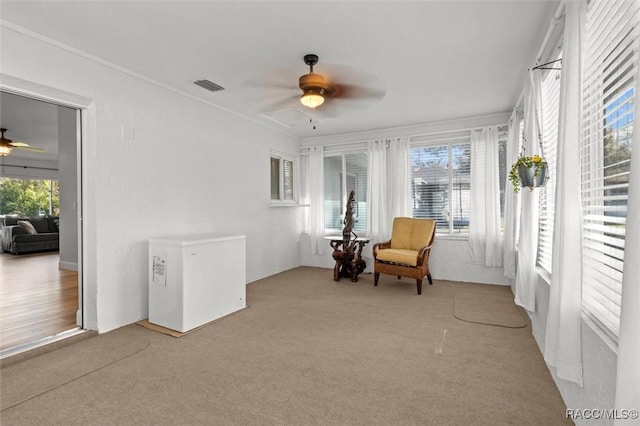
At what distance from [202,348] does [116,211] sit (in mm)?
1578

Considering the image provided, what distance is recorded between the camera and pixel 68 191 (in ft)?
17.9

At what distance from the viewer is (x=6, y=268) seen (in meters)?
5.67

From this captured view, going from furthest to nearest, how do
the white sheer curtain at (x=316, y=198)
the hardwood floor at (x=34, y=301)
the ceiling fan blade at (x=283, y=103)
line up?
1. the white sheer curtain at (x=316, y=198)
2. the ceiling fan blade at (x=283, y=103)
3. the hardwood floor at (x=34, y=301)

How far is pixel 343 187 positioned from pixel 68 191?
471 cm

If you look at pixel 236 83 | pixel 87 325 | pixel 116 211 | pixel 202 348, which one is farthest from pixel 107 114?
pixel 202 348

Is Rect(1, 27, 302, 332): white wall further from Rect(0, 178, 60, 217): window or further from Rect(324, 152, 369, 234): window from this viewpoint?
Rect(0, 178, 60, 217): window

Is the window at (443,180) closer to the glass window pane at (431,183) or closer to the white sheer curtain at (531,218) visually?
the glass window pane at (431,183)

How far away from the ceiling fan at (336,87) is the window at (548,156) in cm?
138

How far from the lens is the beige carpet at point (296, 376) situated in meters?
1.81

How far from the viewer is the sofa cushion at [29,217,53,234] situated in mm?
7719

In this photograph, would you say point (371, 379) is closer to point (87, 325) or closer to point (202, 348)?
point (202, 348)

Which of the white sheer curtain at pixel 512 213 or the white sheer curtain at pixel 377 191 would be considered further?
the white sheer curtain at pixel 377 191

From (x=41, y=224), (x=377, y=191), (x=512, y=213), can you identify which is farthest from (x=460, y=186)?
(x=41, y=224)

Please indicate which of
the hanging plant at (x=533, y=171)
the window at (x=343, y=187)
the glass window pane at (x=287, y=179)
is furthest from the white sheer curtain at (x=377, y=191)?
the hanging plant at (x=533, y=171)
